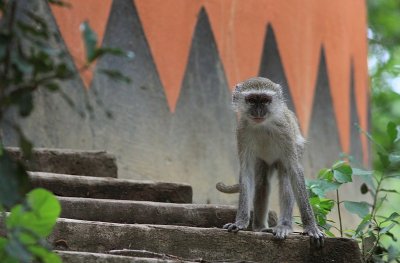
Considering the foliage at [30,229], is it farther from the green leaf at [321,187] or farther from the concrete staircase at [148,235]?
the green leaf at [321,187]

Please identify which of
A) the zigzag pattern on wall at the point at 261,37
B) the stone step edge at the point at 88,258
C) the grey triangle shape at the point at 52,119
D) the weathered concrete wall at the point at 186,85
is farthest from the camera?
the zigzag pattern on wall at the point at 261,37

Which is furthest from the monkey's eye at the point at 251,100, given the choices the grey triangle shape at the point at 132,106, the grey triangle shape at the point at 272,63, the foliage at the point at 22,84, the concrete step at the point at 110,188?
the foliage at the point at 22,84

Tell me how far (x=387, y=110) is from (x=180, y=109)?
7701 mm

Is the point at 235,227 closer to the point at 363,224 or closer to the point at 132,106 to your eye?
the point at 363,224

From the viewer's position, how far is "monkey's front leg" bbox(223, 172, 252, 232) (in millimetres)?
4238

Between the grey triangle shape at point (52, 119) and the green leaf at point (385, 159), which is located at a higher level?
the grey triangle shape at point (52, 119)

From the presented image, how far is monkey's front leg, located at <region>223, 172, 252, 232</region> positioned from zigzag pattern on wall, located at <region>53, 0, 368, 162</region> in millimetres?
1456

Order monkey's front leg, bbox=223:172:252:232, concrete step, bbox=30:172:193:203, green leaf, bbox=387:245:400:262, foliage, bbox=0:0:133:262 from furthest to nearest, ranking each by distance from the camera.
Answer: concrete step, bbox=30:172:193:203, monkey's front leg, bbox=223:172:252:232, green leaf, bbox=387:245:400:262, foliage, bbox=0:0:133:262

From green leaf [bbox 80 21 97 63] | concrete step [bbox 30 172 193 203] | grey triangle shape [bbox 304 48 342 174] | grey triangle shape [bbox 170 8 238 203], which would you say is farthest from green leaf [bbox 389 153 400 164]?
grey triangle shape [bbox 304 48 342 174]

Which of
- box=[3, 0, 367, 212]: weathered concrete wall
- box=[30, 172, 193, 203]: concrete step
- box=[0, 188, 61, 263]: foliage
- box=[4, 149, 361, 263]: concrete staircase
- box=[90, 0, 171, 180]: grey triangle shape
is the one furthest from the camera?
box=[90, 0, 171, 180]: grey triangle shape

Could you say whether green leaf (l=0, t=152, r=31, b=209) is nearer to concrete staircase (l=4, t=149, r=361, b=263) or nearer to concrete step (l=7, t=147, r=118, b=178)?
concrete staircase (l=4, t=149, r=361, b=263)

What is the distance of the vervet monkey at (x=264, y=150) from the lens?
15.6 feet

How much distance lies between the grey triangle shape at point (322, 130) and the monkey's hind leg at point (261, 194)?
2.80 meters

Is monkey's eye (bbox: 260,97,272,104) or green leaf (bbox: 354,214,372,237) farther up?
monkey's eye (bbox: 260,97,272,104)
